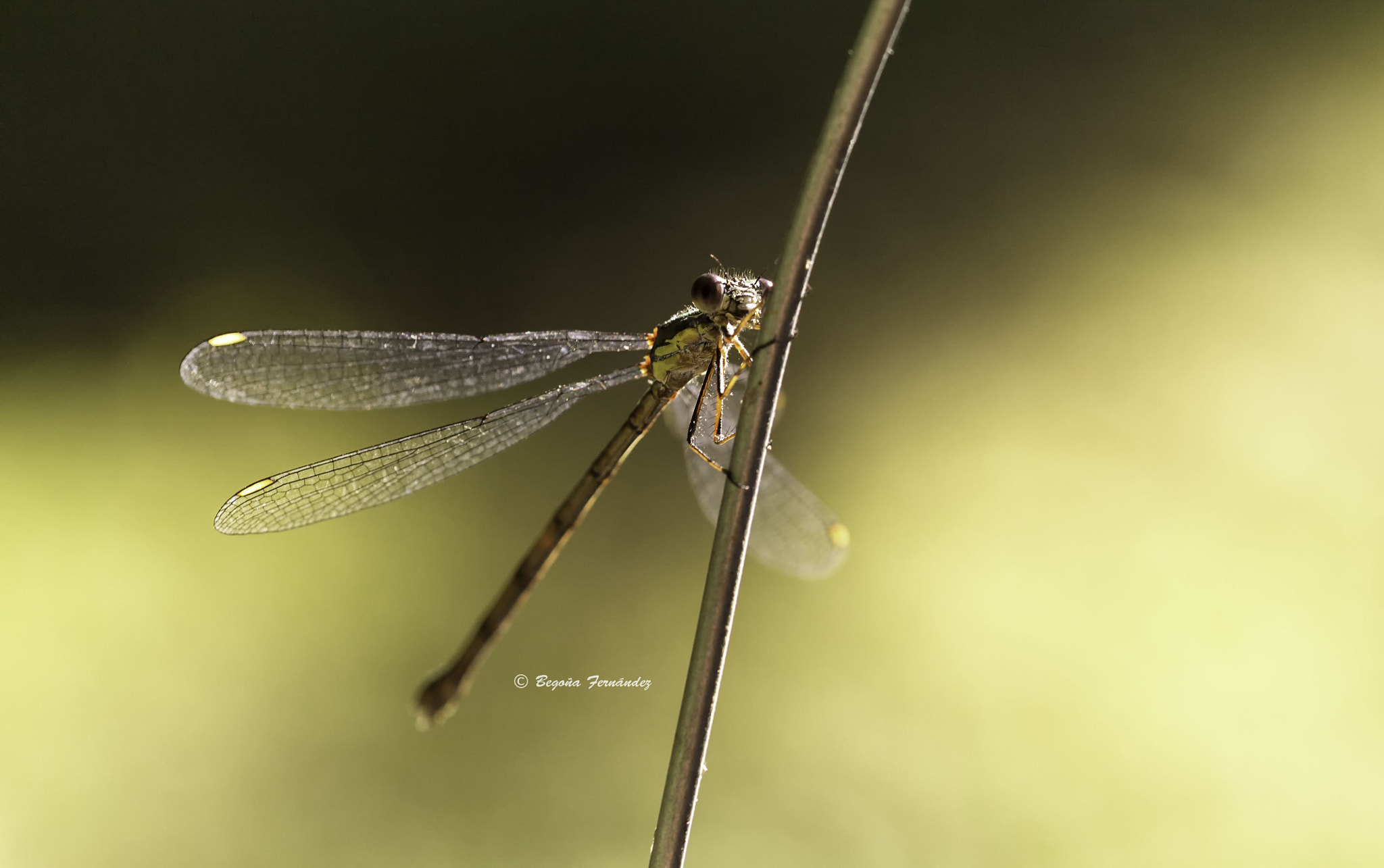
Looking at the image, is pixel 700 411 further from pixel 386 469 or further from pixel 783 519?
pixel 386 469

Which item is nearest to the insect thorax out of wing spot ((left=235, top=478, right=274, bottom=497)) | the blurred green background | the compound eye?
the compound eye

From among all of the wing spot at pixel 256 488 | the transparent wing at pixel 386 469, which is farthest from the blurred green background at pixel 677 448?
the wing spot at pixel 256 488

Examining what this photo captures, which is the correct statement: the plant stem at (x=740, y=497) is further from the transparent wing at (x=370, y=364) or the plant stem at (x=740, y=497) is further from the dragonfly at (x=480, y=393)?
the transparent wing at (x=370, y=364)

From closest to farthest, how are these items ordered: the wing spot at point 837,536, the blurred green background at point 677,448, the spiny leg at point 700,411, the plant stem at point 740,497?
the plant stem at point 740,497
the spiny leg at point 700,411
the wing spot at point 837,536
the blurred green background at point 677,448

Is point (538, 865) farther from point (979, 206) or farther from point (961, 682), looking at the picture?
point (979, 206)

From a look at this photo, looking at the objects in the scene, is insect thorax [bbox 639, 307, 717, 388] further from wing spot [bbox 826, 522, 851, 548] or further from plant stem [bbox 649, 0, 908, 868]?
plant stem [bbox 649, 0, 908, 868]

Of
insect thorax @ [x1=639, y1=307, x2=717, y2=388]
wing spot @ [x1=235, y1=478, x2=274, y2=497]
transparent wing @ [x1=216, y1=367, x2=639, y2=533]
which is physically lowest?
wing spot @ [x1=235, y1=478, x2=274, y2=497]
